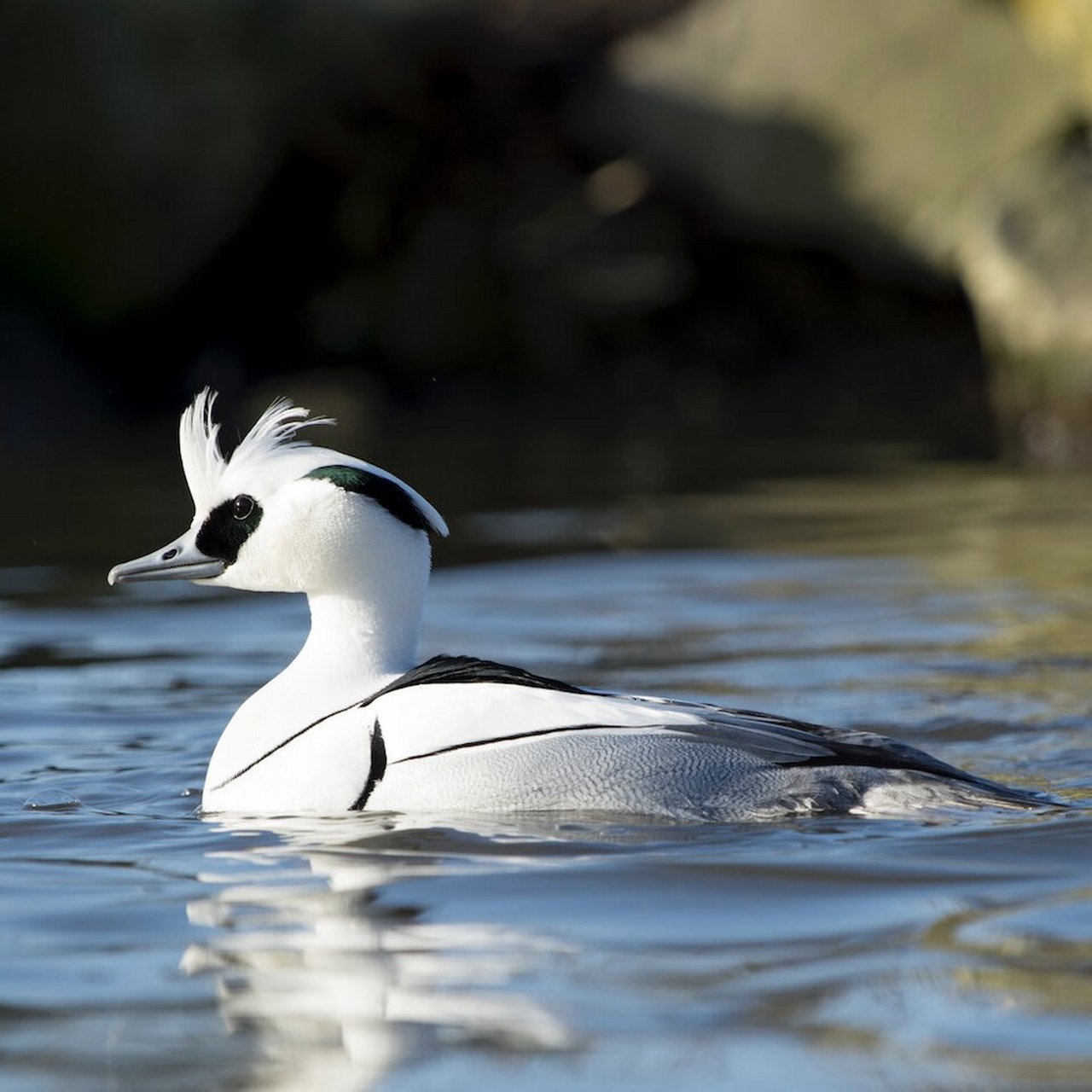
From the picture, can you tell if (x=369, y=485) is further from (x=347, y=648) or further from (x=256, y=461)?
(x=347, y=648)

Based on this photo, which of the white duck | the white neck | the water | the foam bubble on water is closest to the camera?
the water

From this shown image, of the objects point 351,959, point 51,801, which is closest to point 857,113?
point 51,801

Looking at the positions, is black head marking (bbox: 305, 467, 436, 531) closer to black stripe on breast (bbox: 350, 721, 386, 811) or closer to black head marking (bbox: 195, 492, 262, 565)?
black head marking (bbox: 195, 492, 262, 565)

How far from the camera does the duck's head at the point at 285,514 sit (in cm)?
489

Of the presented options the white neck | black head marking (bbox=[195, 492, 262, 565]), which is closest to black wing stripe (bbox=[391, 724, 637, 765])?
the white neck

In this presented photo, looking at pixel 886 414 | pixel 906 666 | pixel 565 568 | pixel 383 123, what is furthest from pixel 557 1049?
pixel 383 123

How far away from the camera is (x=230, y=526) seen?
16.4 feet

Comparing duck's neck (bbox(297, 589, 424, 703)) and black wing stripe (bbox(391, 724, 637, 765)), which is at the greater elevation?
duck's neck (bbox(297, 589, 424, 703))

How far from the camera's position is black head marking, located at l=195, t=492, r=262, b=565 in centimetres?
498

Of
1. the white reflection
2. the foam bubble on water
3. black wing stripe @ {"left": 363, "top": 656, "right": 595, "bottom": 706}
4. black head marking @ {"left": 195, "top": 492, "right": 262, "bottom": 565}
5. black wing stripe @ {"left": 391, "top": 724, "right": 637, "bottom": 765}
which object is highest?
black head marking @ {"left": 195, "top": 492, "right": 262, "bottom": 565}

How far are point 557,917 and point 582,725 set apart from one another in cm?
74

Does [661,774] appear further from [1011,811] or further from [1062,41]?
[1062,41]

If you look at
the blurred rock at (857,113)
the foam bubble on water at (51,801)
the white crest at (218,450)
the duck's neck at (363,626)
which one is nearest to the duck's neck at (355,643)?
the duck's neck at (363,626)

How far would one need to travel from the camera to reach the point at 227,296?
17969 mm
